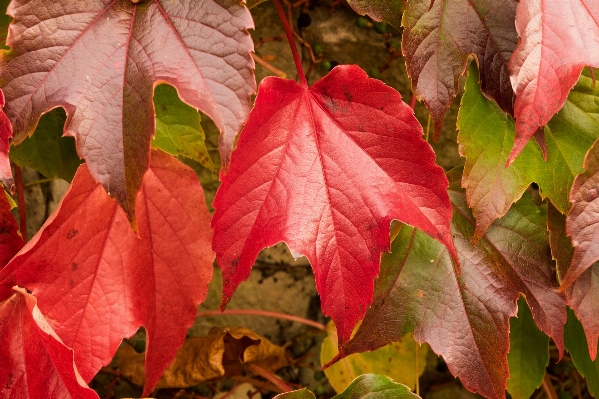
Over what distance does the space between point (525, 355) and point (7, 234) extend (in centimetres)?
78

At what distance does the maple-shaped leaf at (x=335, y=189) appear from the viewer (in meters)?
0.52

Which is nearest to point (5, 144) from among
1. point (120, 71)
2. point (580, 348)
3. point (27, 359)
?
point (120, 71)

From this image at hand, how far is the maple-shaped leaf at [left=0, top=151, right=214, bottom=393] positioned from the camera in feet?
1.80

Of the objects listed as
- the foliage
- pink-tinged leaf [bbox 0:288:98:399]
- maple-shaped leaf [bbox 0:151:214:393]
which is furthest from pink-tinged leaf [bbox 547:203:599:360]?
pink-tinged leaf [bbox 0:288:98:399]

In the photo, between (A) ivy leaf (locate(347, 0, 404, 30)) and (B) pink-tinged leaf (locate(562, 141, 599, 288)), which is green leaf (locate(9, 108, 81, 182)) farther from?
(B) pink-tinged leaf (locate(562, 141, 599, 288))

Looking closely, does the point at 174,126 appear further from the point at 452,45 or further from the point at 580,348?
the point at 580,348

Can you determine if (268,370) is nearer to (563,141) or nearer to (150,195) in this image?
(150,195)

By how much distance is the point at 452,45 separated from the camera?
0.56 m

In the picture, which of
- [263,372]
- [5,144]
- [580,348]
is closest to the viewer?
[5,144]

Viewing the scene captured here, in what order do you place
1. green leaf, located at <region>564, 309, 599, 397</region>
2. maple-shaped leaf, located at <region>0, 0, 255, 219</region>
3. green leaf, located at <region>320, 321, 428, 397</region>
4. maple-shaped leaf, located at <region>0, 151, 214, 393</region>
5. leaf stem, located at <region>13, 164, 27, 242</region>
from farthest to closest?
green leaf, located at <region>320, 321, 428, 397</region> < green leaf, located at <region>564, 309, 599, 397</region> < leaf stem, located at <region>13, 164, 27, 242</region> < maple-shaped leaf, located at <region>0, 151, 214, 393</region> < maple-shaped leaf, located at <region>0, 0, 255, 219</region>

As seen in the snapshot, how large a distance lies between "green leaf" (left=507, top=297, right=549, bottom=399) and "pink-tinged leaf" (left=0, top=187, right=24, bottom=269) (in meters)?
0.74

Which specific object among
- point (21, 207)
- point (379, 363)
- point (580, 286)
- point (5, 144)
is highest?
point (5, 144)

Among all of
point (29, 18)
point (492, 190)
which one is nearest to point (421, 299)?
point (492, 190)

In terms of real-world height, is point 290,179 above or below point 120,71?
below
